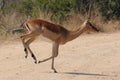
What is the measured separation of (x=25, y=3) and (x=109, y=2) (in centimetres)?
433

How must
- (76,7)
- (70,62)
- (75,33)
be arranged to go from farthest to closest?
(76,7), (70,62), (75,33)

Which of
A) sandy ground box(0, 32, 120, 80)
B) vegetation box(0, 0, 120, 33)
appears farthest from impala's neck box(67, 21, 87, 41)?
vegetation box(0, 0, 120, 33)

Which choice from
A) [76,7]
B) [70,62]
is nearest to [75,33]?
[70,62]

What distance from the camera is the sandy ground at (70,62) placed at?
9.87m

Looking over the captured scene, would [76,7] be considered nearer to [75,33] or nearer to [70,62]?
[70,62]

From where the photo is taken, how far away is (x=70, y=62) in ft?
37.1

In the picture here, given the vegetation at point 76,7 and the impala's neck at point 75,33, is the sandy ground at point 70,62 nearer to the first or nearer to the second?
the impala's neck at point 75,33

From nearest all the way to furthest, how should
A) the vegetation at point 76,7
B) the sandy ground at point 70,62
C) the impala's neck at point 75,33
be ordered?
the sandy ground at point 70,62
the impala's neck at point 75,33
the vegetation at point 76,7

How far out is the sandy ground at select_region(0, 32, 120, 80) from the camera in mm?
9867

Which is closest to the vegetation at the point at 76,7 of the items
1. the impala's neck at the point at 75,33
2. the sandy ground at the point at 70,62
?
the sandy ground at the point at 70,62

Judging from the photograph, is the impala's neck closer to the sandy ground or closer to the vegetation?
the sandy ground

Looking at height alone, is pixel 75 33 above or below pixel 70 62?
above

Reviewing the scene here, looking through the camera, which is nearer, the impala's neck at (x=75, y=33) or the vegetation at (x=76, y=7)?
the impala's neck at (x=75, y=33)

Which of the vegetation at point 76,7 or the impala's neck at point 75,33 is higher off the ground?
the impala's neck at point 75,33
